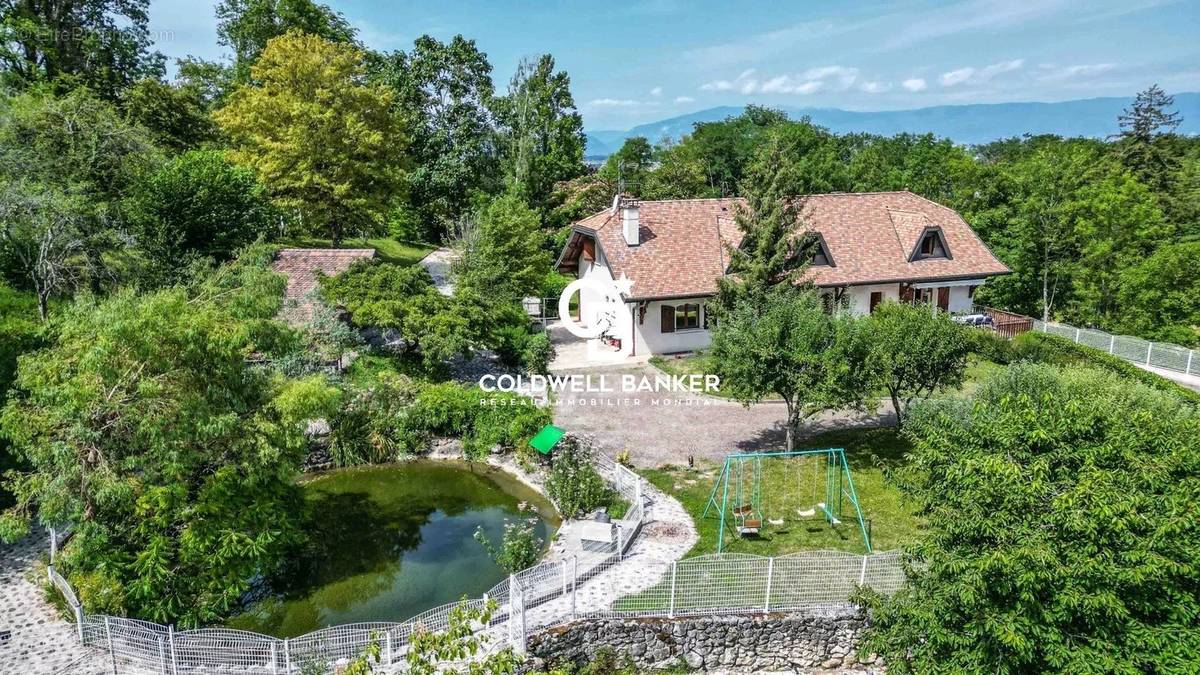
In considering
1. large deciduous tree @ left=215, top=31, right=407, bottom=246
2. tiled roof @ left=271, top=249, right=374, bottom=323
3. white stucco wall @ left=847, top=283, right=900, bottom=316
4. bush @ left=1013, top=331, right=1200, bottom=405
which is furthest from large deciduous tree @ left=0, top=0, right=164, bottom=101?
bush @ left=1013, top=331, right=1200, bottom=405

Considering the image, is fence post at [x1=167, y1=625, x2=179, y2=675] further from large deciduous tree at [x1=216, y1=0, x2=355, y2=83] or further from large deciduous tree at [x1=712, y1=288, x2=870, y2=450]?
large deciduous tree at [x1=216, y1=0, x2=355, y2=83]

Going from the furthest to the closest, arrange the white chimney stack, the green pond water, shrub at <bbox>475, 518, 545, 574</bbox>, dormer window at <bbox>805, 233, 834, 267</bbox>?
dormer window at <bbox>805, 233, 834, 267</bbox> → the white chimney stack → shrub at <bbox>475, 518, 545, 574</bbox> → the green pond water

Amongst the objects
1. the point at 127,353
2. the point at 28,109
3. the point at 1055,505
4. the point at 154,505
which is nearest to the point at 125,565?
the point at 154,505

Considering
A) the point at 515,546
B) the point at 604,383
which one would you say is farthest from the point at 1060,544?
the point at 604,383

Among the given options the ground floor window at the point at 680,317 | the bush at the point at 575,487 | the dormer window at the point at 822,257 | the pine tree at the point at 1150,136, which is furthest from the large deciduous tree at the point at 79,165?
the pine tree at the point at 1150,136

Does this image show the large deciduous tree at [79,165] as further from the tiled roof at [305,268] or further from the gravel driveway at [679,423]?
the gravel driveway at [679,423]
